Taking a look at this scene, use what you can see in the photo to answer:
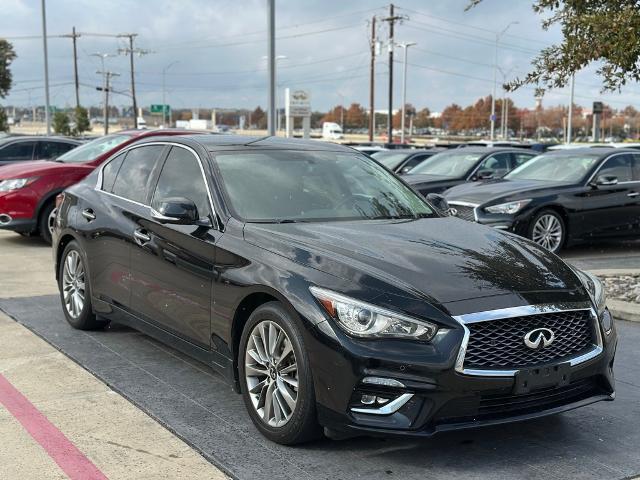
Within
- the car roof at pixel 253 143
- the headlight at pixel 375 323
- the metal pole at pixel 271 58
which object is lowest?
the headlight at pixel 375 323

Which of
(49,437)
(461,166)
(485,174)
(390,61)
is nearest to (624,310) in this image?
(49,437)

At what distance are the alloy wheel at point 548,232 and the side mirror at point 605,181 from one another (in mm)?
893

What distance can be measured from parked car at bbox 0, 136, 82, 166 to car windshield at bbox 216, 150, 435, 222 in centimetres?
1119

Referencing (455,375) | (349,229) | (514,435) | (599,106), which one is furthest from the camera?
(599,106)

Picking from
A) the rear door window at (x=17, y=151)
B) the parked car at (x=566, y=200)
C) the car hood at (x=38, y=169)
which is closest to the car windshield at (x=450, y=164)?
the parked car at (x=566, y=200)

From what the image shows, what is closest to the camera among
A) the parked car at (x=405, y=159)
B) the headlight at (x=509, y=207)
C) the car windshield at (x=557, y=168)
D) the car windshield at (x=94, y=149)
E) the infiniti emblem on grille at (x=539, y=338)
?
the infiniti emblem on grille at (x=539, y=338)

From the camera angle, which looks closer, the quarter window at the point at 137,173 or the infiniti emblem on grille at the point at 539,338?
the infiniti emblem on grille at the point at 539,338

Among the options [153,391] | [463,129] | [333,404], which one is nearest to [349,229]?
[333,404]

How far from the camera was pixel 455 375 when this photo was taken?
353 cm

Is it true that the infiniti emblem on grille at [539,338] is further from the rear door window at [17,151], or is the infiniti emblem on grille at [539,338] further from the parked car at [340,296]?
the rear door window at [17,151]

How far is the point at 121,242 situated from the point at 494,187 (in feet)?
23.0

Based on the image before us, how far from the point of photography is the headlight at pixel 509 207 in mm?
10609

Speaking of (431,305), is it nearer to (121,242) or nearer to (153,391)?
(153,391)

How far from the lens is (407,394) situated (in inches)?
140
